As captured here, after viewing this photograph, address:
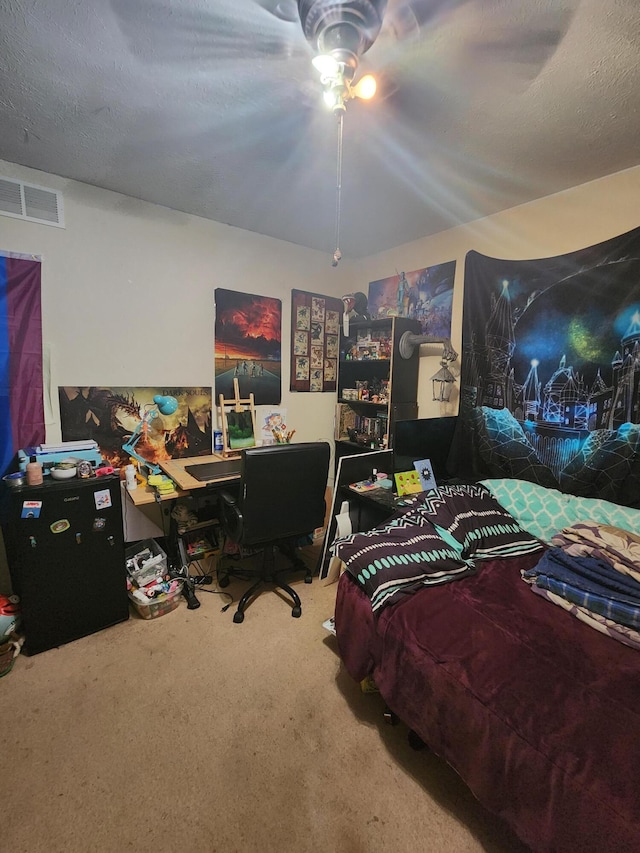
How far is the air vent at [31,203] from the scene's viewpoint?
2.05 meters

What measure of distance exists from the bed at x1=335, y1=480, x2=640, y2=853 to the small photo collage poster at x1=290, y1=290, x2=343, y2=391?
1.79 meters

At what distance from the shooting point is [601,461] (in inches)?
81.6

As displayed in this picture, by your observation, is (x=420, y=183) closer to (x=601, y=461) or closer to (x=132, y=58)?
(x=132, y=58)

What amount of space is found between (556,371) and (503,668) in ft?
5.69

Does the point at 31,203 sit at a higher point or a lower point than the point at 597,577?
higher

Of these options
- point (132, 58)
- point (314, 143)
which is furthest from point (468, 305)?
point (132, 58)

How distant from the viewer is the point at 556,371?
7.34 feet

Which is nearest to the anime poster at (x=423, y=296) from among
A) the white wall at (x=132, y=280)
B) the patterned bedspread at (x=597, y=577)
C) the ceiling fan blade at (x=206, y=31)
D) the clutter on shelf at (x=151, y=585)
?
the white wall at (x=132, y=280)

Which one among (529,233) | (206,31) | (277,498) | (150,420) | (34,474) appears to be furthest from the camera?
(150,420)

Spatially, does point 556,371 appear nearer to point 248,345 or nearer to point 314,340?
point 314,340

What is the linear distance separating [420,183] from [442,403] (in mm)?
1518

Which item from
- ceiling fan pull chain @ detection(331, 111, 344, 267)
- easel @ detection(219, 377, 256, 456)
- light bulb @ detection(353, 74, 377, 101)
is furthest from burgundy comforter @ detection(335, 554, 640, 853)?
light bulb @ detection(353, 74, 377, 101)

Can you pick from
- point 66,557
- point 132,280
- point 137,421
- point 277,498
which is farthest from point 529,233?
point 66,557

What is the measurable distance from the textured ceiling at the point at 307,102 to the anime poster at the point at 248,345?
77 centimetres
